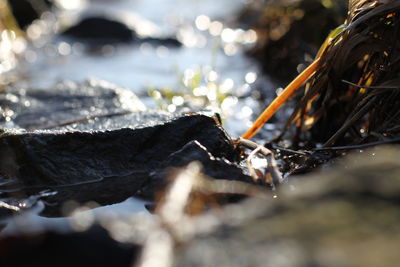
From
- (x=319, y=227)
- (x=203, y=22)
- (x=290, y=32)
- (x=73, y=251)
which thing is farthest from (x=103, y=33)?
(x=319, y=227)

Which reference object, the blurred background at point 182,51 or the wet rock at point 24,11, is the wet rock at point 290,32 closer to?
the blurred background at point 182,51

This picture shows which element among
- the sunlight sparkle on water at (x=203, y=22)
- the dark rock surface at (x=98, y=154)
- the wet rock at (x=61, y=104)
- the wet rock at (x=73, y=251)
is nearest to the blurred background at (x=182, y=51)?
the sunlight sparkle on water at (x=203, y=22)

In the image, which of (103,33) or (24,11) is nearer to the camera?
(103,33)

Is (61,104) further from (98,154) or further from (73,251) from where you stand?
(73,251)

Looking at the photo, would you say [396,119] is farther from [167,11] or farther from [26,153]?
[167,11]

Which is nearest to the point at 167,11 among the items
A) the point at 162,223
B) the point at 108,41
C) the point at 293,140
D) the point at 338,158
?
the point at 108,41

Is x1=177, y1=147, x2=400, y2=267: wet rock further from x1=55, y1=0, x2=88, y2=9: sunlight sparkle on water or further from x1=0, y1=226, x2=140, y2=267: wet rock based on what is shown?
x1=55, y1=0, x2=88, y2=9: sunlight sparkle on water
